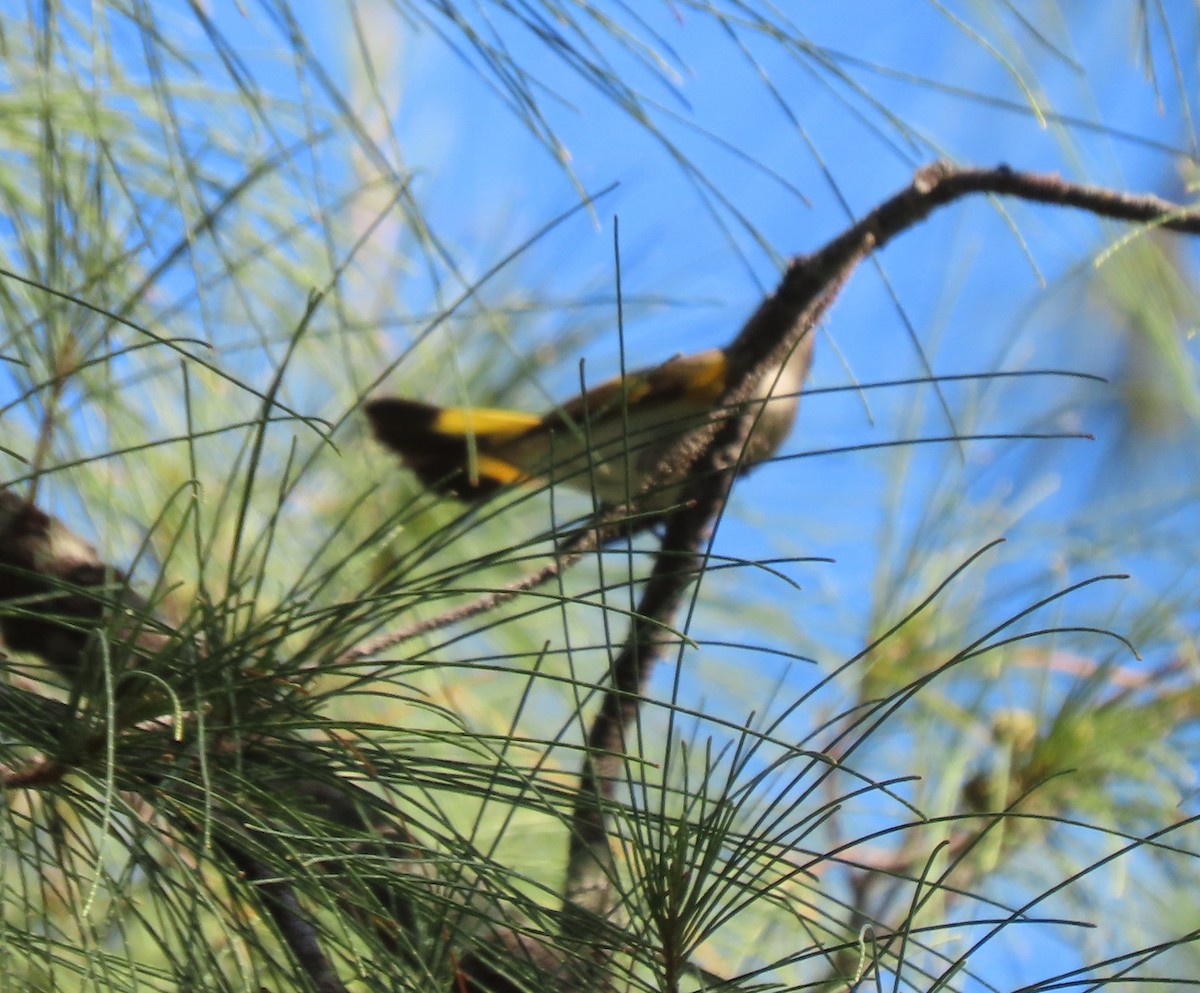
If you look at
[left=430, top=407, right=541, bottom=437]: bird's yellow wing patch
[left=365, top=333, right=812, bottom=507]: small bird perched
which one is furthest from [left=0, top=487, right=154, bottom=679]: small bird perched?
[left=430, top=407, right=541, bottom=437]: bird's yellow wing patch

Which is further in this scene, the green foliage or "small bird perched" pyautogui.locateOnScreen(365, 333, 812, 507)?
"small bird perched" pyautogui.locateOnScreen(365, 333, 812, 507)

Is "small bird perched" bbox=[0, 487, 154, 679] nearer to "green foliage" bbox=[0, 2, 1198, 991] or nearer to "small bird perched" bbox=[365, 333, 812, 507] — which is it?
"green foliage" bbox=[0, 2, 1198, 991]

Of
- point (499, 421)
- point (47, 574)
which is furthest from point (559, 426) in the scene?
point (47, 574)

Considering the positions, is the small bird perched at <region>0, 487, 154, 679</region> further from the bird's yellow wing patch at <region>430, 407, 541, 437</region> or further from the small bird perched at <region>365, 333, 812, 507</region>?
the bird's yellow wing patch at <region>430, 407, 541, 437</region>

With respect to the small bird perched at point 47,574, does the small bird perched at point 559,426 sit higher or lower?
higher

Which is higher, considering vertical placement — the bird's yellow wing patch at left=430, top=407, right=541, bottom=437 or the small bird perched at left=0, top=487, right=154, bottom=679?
the bird's yellow wing patch at left=430, top=407, right=541, bottom=437

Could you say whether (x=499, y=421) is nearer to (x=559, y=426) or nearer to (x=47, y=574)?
(x=559, y=426)

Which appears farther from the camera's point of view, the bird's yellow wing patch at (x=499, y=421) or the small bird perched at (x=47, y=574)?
the bird's yellow wing patch at (x=499, y=421)

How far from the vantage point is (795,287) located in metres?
0.95

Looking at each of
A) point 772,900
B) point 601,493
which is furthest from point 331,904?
point 601,493

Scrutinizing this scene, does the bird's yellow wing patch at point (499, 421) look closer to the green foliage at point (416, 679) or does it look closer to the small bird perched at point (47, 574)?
the green foliage at point (416, 679)

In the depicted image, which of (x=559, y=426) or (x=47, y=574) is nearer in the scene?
(x=47, y=574)

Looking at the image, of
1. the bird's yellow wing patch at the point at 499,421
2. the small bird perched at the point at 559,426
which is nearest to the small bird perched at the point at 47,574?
the small bird perched at the point at 559,426

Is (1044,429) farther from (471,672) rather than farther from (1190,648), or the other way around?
(471,672)
